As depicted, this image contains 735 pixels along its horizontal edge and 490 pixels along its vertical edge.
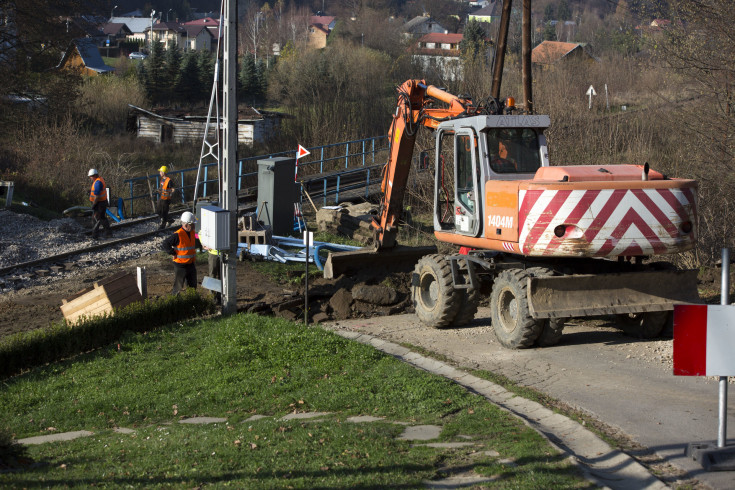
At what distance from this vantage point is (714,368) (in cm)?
657

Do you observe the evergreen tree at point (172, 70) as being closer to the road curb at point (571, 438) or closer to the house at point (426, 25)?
the road curb at point (571, 438)

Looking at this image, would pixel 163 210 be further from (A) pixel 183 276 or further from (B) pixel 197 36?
(B) pixel 197 36

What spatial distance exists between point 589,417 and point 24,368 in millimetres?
7939

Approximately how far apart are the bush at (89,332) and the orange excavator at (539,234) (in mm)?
4076

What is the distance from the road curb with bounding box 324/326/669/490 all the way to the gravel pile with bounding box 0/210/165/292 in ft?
36.4

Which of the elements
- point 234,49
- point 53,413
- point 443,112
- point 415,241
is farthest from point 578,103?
point 53,413

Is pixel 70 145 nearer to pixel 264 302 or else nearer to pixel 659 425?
pixel 264 302

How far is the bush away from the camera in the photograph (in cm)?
1139

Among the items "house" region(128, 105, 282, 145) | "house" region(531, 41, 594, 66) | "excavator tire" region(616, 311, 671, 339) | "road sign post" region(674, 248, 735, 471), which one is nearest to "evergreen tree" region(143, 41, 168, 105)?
"house" region(128, 105, 282, 145)

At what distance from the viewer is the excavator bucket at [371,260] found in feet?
50.9

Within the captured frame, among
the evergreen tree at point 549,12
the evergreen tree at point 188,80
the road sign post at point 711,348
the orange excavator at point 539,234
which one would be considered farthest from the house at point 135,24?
the road sign post at point 711,348

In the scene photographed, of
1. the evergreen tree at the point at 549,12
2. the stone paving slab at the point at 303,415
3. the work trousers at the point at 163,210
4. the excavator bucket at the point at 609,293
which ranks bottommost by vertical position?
the stone paving slab at the point at 303,415

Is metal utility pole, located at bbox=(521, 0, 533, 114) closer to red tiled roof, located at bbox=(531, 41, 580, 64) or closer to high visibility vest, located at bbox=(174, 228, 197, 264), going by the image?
high visibility vest, located at bbox=(174, 228, 197, 264)

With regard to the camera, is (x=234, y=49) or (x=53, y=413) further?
(x=234, y=49)
